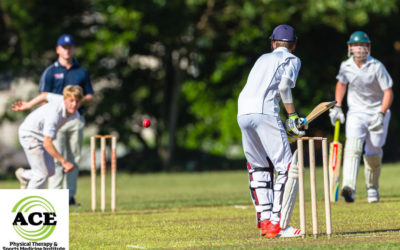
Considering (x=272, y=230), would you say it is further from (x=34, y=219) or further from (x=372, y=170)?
(x=372, y=170)

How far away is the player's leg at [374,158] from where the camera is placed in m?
10.6

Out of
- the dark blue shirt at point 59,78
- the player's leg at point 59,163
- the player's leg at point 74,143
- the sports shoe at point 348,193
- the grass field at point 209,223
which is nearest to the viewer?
the grass field at point 209,223

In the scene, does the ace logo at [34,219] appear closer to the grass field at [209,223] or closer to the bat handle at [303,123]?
the grass field at [209,223]

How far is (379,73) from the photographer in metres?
10.5

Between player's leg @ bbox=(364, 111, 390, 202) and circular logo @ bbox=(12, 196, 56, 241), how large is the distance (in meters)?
5.70

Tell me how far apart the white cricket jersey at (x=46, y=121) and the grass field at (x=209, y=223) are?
1.03 metres

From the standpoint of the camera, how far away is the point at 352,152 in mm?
10594

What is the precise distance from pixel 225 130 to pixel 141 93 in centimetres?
303

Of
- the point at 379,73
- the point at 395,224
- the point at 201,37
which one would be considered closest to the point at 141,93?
the point at 201,37

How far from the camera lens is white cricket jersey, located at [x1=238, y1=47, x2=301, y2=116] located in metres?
7.24

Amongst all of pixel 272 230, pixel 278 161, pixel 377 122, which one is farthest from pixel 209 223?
pixel 377 122

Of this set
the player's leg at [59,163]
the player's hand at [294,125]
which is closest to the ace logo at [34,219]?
the player's hand at [294,125]

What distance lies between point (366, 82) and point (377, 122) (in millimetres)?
518

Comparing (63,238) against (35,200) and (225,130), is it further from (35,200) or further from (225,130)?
(225,130)
